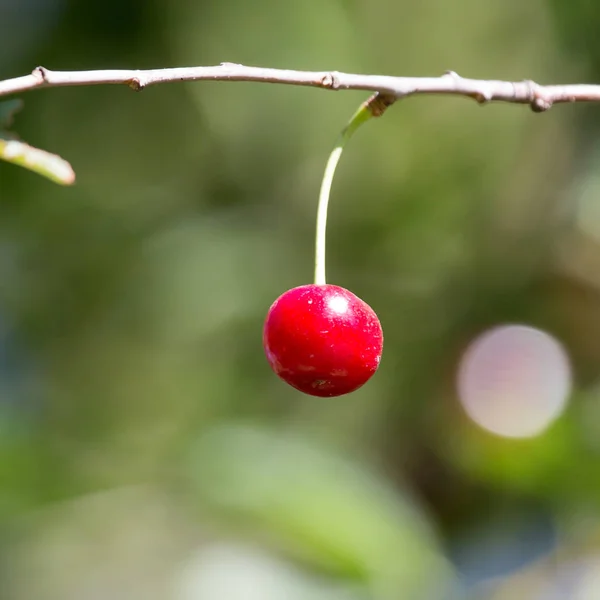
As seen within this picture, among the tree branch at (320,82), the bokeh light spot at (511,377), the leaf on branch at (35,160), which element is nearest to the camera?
the tree branch at (320,82)

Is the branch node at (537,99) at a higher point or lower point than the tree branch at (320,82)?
higher

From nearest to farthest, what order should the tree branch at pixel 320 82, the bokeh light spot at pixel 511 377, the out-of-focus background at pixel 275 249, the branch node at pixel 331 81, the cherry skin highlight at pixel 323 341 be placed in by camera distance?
1. the tree branch at pixel 320 82
2. the branch node at pixel 331 81
3. the cherry skin highlight at pixel 323 341
4. the bokeh light spot at pixel 511 377
5. the out-of-focus background at pixel 275 249

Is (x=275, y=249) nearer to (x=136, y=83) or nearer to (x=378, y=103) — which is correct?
(x=378, y=103)

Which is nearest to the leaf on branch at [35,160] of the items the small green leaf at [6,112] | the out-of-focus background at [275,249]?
the small green leaf at [6,112]

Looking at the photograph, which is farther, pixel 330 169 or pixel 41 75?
pixel 330 169

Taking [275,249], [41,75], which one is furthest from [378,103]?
[275,249]

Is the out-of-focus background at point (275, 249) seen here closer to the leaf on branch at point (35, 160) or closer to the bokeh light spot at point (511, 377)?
the bokeh light spot at point (511, 377)
